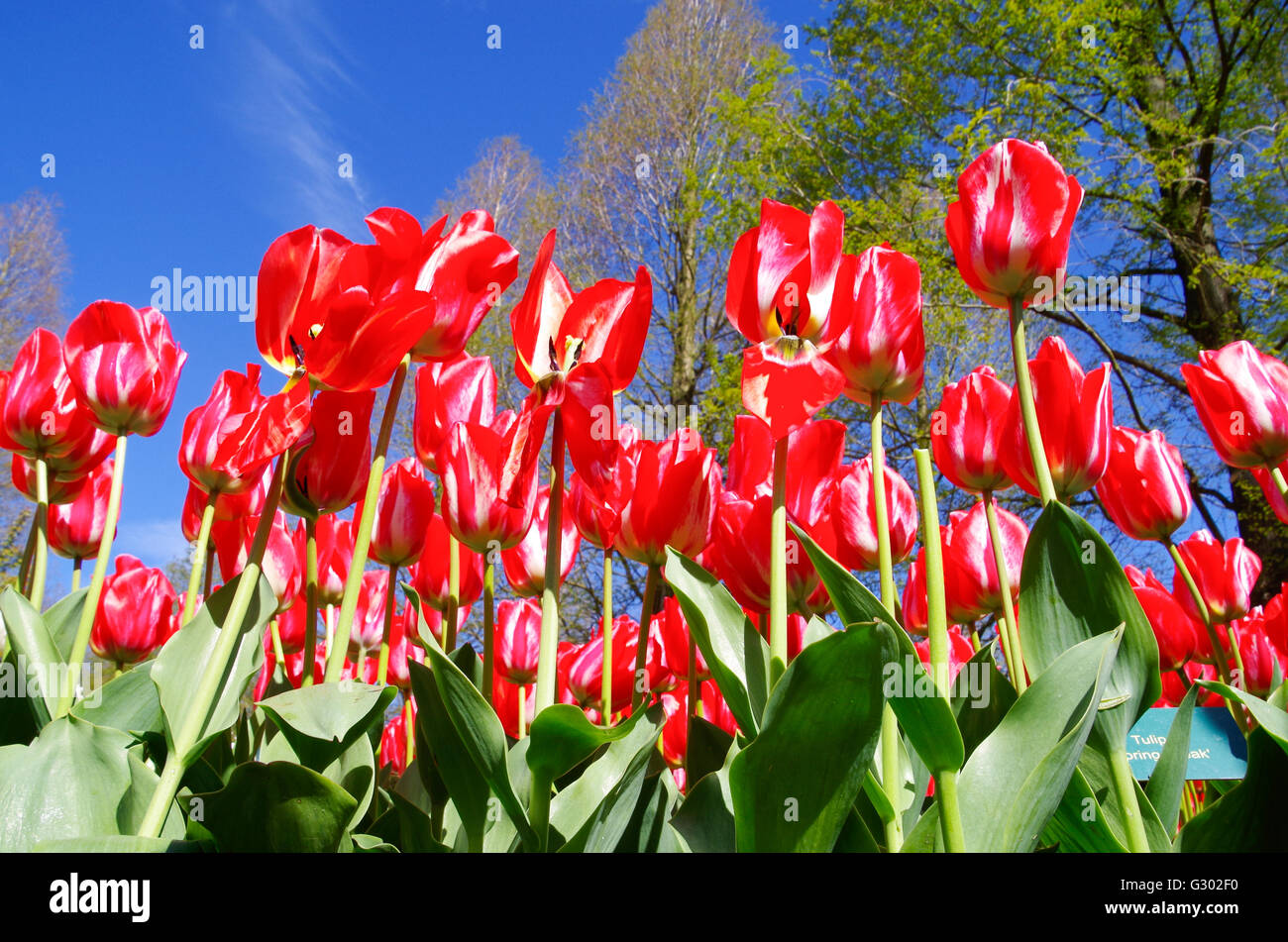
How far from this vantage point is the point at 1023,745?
587 millimetres

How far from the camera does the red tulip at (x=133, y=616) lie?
125 centimetres

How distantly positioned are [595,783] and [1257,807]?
0.51 metres

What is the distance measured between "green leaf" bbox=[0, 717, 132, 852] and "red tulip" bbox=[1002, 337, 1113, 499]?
839mm

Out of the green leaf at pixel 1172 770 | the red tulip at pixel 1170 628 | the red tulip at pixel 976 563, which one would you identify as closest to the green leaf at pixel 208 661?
the green leaf at pixel 1172 770

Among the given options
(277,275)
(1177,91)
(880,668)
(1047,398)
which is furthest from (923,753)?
(1177,91)

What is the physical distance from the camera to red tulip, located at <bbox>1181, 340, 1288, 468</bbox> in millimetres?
1053

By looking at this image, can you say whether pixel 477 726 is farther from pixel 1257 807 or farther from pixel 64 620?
pixel 64 620

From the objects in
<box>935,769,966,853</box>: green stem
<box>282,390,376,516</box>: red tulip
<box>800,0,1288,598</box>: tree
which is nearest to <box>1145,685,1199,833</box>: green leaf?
<box>935,769,966,853</box>: green stem

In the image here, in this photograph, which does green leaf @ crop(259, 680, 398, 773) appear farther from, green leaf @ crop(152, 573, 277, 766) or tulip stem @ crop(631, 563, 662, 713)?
tulip stem @ crop(631, 563, 662, 713)

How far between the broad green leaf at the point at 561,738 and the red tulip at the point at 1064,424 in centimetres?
53

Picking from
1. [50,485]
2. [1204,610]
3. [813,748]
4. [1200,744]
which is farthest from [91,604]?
[1204,610]

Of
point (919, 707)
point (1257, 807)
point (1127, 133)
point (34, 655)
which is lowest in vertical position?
point (1257, 807)

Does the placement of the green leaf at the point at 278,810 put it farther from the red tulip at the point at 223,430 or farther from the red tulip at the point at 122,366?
the red tulip at the point at 122,366

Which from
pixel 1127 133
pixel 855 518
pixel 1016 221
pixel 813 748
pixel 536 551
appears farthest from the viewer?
pixel 1127 133
